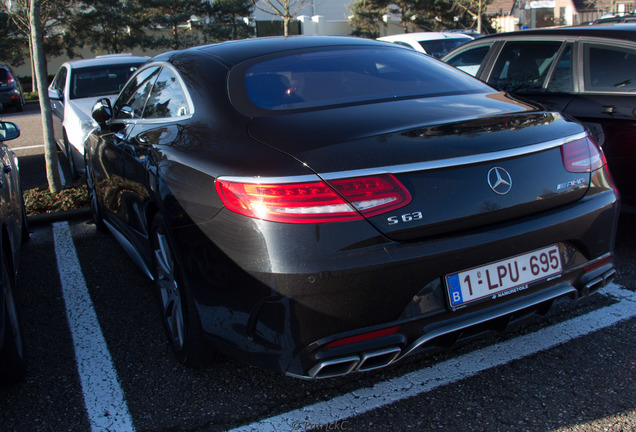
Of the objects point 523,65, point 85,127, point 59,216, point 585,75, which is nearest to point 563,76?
point 585,75

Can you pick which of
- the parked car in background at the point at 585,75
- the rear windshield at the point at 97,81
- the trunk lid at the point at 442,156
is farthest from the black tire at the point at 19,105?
the trunk lid at the point at 442,156

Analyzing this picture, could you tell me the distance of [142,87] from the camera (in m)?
3.88

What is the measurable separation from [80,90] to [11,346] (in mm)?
5869

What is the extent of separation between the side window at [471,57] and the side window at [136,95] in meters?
3.01

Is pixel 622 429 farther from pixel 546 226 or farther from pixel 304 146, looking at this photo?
pixel 304 146

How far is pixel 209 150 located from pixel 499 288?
131 centimetres

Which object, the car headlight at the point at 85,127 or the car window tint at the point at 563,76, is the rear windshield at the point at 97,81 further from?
the car window tint at the point at 563,76

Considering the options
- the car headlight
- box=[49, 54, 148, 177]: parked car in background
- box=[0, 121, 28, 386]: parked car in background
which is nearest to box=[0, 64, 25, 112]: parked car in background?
box=[49, 54, 148, 177]: parked car in background

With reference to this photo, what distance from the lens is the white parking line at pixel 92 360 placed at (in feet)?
8.57

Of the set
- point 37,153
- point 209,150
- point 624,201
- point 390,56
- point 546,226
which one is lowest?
point 37,153

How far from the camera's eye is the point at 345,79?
302 cm

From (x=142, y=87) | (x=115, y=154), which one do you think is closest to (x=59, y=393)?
(x=115, y=154)

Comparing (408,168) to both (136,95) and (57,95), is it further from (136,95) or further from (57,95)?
(57,95)

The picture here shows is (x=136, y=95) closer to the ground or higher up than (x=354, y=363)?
higher up
